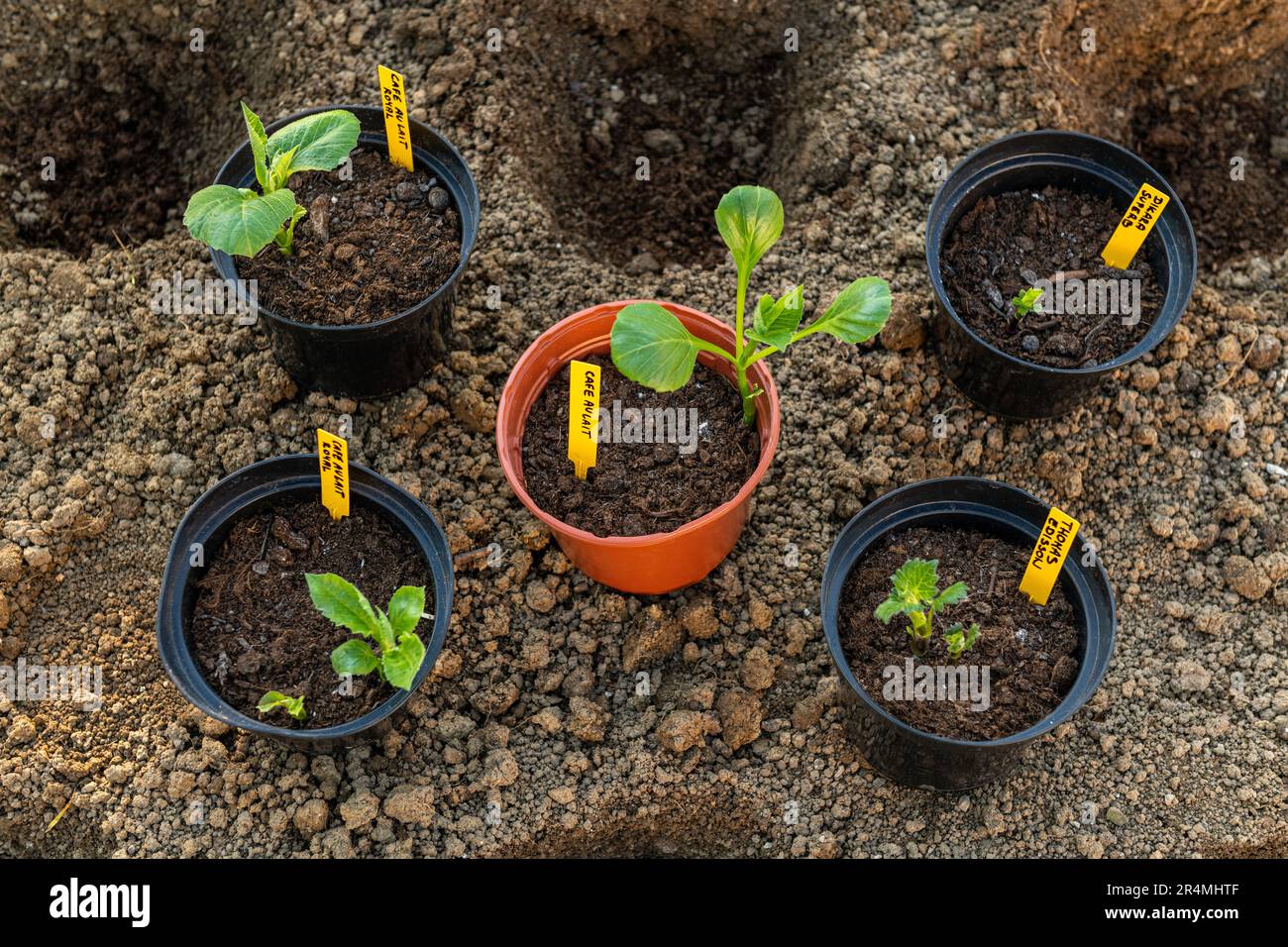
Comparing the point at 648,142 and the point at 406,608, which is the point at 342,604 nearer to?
the point at 406,608

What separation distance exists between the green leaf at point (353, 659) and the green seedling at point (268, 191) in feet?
2.18

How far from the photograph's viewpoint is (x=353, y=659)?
204 centimetres

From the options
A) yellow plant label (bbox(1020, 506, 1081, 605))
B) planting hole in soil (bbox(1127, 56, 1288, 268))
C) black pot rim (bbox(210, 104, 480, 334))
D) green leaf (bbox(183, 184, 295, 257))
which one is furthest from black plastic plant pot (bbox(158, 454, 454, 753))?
planting hole in soil (bbox(1127, 56, 1288, 268))

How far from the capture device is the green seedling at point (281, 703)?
6.77ft

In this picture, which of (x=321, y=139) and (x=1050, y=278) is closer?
(x=321, y=139)

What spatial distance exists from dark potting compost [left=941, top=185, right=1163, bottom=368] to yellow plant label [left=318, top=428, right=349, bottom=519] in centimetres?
119

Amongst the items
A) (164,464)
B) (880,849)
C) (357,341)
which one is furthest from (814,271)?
(164,464)

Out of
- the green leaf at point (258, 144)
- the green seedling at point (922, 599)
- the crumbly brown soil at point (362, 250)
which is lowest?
the green seedling at point (922, 599)

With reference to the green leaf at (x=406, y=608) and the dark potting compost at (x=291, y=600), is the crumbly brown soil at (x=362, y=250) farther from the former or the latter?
the green leaf at (x=406, y=608)

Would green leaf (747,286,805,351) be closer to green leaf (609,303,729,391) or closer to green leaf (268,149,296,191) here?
green leaf (609,303,729,391)

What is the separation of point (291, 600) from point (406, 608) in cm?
31

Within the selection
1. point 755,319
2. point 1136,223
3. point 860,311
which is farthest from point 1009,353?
point 755,319

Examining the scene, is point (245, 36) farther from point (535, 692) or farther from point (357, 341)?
point (535, 692)

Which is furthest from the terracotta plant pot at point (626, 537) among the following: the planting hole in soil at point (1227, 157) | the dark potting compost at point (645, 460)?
the planting hole in soil at point (1227, 157)
